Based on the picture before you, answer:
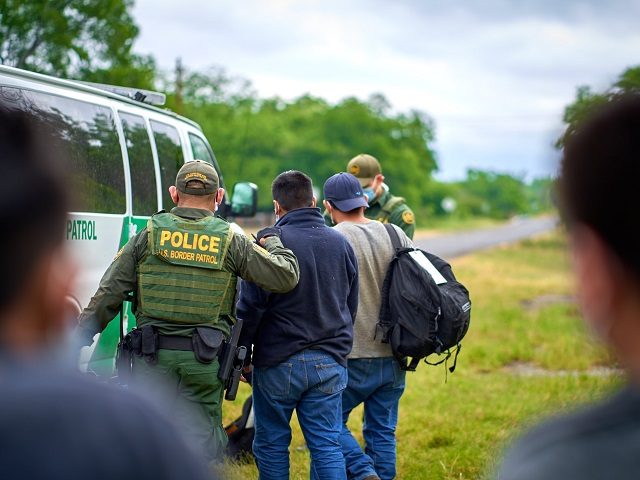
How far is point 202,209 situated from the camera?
4.52 meters

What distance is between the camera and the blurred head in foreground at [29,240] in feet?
4.17

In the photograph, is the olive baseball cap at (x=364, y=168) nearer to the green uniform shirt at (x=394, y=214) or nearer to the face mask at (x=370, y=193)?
the face mask at (x=370, y=193)

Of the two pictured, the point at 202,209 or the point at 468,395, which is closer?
the point at 202,209

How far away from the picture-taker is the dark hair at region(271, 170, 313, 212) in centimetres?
485

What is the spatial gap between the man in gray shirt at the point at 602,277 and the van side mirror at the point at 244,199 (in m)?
5.77

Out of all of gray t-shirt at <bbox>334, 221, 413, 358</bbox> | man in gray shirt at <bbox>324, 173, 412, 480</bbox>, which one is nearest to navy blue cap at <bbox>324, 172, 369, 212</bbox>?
man in gray shirt at <bbox>324, 173, 412, 480</bbox>

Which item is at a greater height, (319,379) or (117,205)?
(117,205)

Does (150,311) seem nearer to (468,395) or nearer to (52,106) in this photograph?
(52,106)

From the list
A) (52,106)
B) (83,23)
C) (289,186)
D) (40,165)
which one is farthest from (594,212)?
(83,23)

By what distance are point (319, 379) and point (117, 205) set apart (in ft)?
6.73

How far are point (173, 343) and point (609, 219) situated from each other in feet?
10.8

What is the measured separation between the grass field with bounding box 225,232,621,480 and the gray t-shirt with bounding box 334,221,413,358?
3.56 feet

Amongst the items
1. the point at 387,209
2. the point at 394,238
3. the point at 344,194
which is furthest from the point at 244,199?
the point at 394,238

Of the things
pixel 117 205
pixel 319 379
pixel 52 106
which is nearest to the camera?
pixel 319 379
